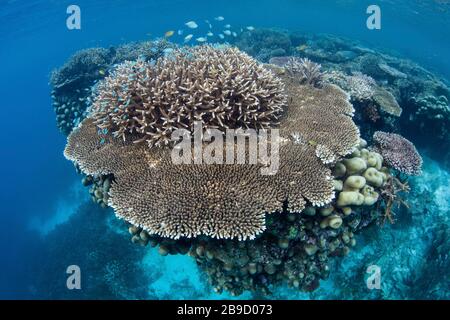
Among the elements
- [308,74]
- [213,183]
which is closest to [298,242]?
[213,183]

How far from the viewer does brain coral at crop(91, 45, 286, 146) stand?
481cm

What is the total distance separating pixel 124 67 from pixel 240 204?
370 cm

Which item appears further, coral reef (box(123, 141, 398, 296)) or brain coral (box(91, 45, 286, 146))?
brain coral (box(91, 45, 286, 146))

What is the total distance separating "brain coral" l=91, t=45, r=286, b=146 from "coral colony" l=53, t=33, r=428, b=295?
0.07ft

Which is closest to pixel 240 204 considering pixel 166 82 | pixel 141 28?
pixel 166 82

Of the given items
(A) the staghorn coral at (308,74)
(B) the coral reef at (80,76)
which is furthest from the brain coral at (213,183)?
(B) the coral reef at (80,76)

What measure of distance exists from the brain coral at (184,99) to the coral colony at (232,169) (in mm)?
22

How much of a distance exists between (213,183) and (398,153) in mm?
4147

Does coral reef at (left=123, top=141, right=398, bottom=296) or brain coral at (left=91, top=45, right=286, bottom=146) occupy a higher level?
brain coral at (left=91, top=45, right=286, bottom=146)

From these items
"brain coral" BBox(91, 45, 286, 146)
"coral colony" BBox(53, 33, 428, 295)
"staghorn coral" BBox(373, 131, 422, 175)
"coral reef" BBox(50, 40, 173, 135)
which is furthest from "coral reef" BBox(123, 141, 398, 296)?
"coral reef" BBox(50, 40, 173, 135)

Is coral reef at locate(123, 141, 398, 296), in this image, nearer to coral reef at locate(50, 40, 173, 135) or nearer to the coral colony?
the coral colony

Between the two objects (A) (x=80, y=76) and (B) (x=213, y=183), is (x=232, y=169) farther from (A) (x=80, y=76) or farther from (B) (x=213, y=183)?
(A) (x=80, y=76)

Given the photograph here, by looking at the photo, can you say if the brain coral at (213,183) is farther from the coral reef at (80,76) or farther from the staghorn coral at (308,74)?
the coral reef at (80,76)

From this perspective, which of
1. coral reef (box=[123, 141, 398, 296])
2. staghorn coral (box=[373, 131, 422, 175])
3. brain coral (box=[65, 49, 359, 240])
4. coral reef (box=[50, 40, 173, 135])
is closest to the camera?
brain coral (box=[65, 49, 359, 240])
